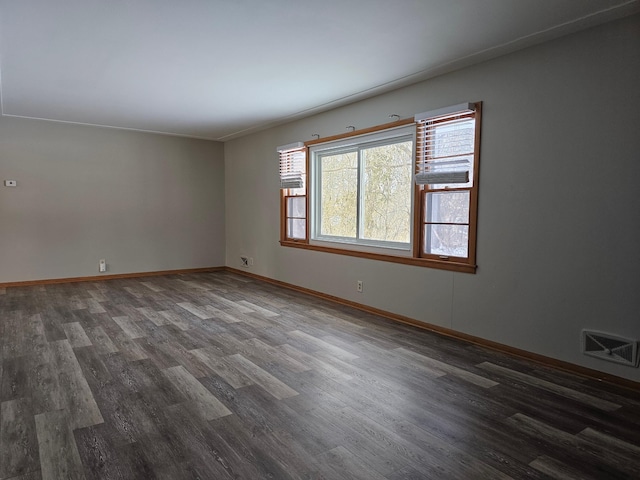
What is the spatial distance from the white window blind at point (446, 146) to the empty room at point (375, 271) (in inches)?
0.8

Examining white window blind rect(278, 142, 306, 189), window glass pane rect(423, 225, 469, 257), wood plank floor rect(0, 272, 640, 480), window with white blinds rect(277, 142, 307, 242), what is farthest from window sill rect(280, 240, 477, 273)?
white window blind rect(278, 142, 306, 189)

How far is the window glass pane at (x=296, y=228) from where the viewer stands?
5.94m

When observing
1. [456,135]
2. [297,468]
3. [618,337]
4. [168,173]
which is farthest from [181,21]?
[168,173]

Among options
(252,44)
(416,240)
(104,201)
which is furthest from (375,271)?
(104,201)

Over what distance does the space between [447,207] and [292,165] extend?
8.90ft

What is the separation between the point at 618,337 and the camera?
2754 millimetres

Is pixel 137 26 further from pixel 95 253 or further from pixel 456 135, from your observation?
pixel 95 253

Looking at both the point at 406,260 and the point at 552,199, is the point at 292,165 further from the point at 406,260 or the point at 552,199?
the point at 552,199

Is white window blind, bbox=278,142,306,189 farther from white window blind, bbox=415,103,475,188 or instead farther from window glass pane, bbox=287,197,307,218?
white window blind, bbox=415,103,475,188

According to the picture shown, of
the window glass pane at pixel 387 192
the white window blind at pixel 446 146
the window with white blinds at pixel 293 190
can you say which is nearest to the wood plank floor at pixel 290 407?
the window glass pane at pixel 387 192

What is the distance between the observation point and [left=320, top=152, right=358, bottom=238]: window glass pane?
5.07 meters

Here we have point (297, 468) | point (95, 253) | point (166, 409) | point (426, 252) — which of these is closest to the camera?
point (297, 468)

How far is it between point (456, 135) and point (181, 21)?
2.48m

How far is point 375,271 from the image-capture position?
463 centimetres
